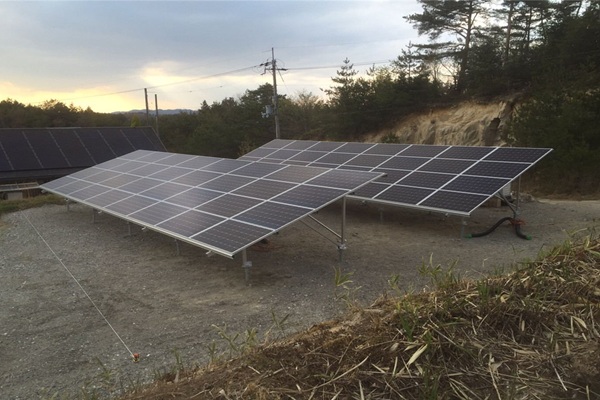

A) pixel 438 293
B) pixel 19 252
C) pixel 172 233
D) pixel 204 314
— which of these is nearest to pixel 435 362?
pixel 438 293

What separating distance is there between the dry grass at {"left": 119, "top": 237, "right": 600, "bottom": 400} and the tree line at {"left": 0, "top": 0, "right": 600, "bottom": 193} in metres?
19.2

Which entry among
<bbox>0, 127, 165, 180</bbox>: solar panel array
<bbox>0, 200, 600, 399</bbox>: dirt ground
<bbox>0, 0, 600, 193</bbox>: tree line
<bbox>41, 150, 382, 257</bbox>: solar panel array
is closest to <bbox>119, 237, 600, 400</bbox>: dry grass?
<bbox>0, 200, 600, 399</bbox>: dirt ground

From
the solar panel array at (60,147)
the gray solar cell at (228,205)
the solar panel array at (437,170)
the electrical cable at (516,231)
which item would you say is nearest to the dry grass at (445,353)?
the gray solar cell at (228,205)

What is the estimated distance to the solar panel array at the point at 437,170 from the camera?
12.4 meters

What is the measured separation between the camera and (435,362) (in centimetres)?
258

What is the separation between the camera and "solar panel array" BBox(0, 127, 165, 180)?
2505 cm

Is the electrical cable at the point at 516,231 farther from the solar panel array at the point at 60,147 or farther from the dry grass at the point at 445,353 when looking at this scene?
the solar panel array at the point at 60,147

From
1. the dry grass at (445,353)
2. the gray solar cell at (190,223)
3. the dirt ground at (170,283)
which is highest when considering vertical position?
the dry grass at (445,353)

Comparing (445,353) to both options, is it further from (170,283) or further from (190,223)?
(190,223)

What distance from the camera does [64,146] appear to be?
1085 inches

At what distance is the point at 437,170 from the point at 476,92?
53.1ft

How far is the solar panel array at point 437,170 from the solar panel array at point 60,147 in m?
16.0

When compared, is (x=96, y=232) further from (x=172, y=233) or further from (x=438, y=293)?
(x=438, y=293)

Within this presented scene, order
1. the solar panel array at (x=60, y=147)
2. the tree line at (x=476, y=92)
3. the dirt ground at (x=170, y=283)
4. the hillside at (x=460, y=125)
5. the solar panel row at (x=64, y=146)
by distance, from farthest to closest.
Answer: the hillside at (x=460, y=125), the solar panel row at (x=64, y=146), the solar panel array at (x=60, y=147), the tree line at (x=476, y=92), the dirt ground at (x=170, y=283)
